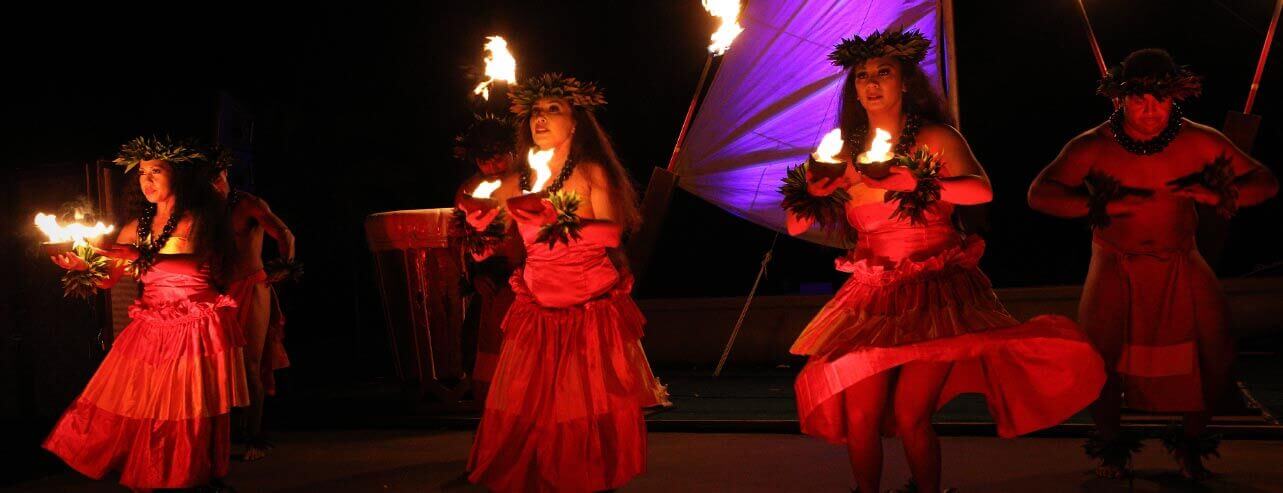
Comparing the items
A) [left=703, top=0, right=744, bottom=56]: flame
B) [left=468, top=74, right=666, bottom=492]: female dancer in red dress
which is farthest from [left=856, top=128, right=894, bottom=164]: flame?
[left=703, top=0, right=744, bottom=56]: flame

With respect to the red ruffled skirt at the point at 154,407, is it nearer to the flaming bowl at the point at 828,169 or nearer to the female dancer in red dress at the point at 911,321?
the female dancer in red dress at the point at 911,321

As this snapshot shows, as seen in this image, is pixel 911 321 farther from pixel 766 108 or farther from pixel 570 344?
pixel 766 108

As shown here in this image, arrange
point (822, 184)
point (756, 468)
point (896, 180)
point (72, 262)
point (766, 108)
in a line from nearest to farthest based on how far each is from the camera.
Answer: point (896, 180), point (822, 184), point (72, 262), point (756, 468), point (766, 108)

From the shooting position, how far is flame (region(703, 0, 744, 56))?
579 cm

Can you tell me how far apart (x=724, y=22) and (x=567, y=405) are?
8.86 feet

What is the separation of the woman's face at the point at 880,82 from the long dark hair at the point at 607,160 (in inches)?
39.3

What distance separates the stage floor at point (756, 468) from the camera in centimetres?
420

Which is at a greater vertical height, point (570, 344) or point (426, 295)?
point (570, 344)

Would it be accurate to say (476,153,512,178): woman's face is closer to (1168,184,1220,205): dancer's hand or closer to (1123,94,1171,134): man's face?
(1123,94,1171,134): man's face

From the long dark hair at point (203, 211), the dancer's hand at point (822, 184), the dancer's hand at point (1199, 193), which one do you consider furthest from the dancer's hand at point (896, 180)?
the long dark hair at point (203, 211)

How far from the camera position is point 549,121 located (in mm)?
4121

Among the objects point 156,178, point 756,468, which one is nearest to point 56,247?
point 156,178

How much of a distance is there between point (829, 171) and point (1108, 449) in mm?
1770

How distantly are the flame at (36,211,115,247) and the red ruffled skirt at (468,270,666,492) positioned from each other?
6.66 ft
